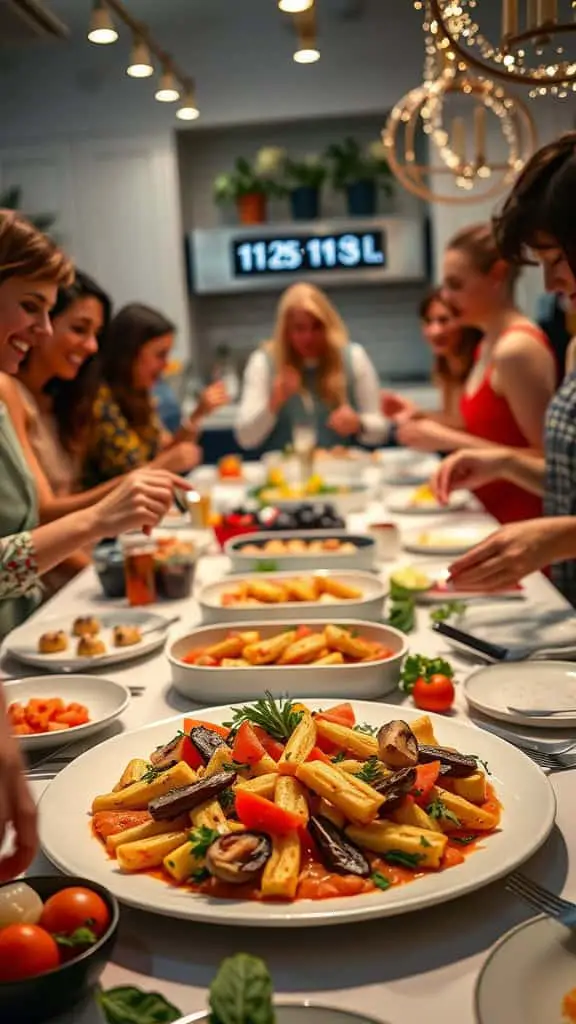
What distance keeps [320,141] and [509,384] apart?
4559 millimetres

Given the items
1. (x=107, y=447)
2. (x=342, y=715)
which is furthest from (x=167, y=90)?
(x=342, y=715)

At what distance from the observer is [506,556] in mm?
1691

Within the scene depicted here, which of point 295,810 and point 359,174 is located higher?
point 359,174

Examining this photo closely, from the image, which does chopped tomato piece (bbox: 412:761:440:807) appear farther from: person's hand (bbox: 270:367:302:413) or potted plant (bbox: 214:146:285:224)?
potted plant (bbox: 214:146:285:224)

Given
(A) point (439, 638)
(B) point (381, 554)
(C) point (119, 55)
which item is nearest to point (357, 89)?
(C) point (119, 55)

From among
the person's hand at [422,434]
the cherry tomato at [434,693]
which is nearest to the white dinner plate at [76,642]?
the cherry tomato at [434,693]

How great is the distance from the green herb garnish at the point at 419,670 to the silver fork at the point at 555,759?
229 mm

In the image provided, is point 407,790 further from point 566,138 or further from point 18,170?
point 18,170

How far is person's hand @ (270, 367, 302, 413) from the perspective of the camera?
466 centimetres

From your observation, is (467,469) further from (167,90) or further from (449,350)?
(449,350)

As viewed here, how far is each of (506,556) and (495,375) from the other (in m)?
1.43

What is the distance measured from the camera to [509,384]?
295 centimetres

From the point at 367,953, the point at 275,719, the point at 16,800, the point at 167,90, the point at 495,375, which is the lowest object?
the point at 367,953

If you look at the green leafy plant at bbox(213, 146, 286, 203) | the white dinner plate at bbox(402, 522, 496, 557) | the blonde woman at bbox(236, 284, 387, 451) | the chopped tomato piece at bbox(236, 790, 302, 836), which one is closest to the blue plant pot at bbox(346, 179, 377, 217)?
the green leafy plant at bbox(213, 146, 286, 203)
